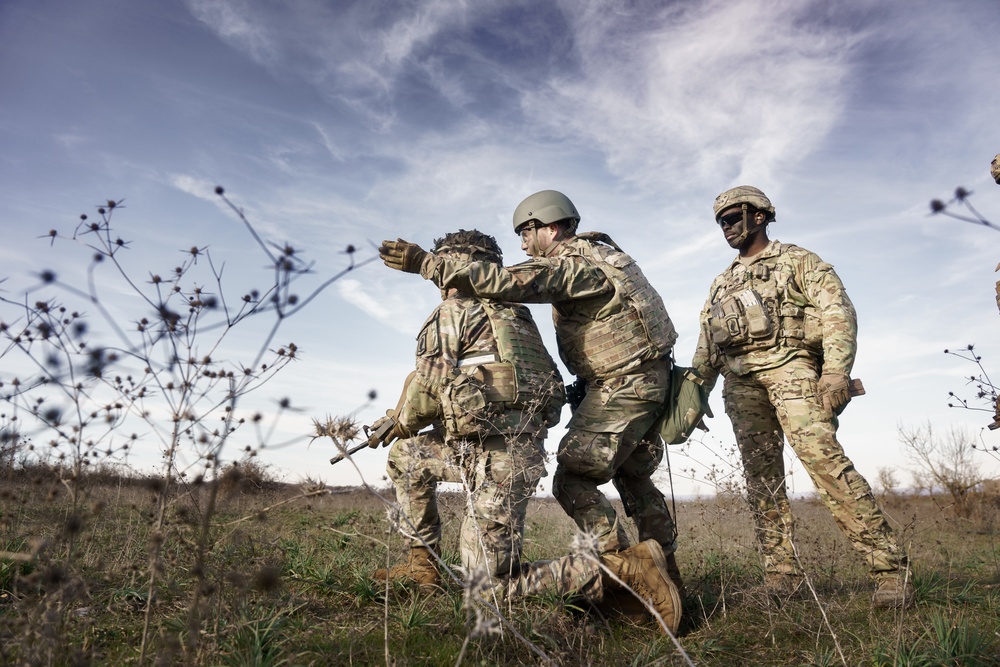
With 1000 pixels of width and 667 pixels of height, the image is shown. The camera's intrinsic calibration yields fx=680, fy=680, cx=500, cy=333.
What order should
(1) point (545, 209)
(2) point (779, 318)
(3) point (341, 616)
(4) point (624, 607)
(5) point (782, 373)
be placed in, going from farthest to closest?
(1) point (545, 209)
(2) point (779, 318)
(5) point (782, 373)
(4) point (624, 607)
(3) point (341, 616)

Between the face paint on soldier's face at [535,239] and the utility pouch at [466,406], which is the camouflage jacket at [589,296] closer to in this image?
the face paint on soldier's face at [535,239]

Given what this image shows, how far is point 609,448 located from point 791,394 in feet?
4.59

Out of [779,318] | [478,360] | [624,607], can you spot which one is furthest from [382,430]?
[779,318]

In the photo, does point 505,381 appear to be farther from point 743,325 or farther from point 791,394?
point 791,394

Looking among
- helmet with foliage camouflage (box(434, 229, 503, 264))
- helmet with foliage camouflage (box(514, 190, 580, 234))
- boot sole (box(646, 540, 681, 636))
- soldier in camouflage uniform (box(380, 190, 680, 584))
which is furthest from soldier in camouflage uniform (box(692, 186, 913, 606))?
helmet with foliage camouflage (box(434, 229, 503, 264))

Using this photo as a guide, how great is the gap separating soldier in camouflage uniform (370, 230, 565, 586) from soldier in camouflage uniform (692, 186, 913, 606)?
153 centimetres

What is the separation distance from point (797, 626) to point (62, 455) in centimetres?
404

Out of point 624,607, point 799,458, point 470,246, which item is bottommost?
point 624,607

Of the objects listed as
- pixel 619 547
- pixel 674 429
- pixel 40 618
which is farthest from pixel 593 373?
pixel 40 618

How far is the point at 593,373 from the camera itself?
4.70 meters

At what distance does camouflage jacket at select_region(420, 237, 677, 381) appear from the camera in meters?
4.40

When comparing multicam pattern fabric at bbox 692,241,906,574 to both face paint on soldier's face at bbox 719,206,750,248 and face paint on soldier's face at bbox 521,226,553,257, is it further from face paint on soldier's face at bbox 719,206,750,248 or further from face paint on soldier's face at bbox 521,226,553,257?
face paint on soldier's face at bbox 521,226,553,257

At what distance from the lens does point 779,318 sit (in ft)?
16.3

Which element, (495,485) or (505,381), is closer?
(495,485)
